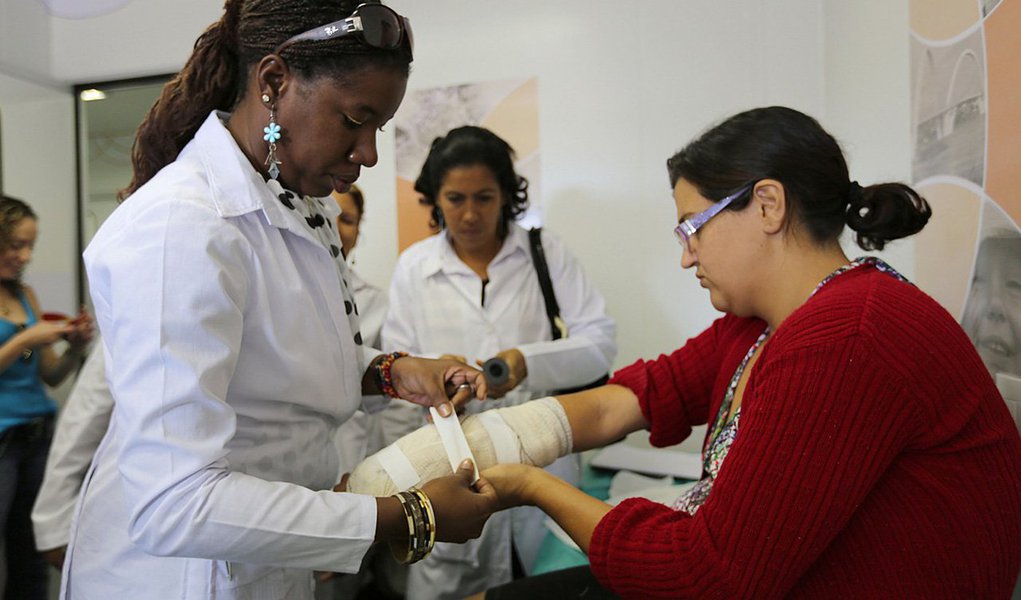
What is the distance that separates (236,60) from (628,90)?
1.98 metres

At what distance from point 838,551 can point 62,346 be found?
3568 millimetres

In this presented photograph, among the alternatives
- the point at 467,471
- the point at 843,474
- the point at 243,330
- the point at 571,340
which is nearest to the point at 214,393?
the point at 243,330

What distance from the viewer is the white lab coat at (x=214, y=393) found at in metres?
0.82

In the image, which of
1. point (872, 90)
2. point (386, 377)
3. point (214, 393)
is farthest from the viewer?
point (872, 90)

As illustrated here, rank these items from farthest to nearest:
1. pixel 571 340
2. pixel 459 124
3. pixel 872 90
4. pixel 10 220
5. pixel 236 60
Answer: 1. pixel 459 124
2. pixel 10 220
3. pixel 571 340
4. pixel 872 90
5. pixel 236 60

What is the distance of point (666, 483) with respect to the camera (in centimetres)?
216

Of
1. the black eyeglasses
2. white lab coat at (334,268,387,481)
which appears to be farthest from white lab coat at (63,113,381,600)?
white lab coat at (334,268,387,481)

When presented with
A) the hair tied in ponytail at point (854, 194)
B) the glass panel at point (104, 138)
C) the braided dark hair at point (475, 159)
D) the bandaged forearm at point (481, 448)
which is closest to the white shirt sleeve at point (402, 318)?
the braided dark hair at point (475, 159)

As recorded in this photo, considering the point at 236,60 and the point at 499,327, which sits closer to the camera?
the point at 236,60

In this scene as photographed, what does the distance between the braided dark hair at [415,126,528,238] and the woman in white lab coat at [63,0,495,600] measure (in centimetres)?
109

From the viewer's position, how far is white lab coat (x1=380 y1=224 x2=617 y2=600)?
7.02 ft

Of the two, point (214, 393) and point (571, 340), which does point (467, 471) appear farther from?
point (571, 340)

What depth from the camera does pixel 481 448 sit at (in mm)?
1262

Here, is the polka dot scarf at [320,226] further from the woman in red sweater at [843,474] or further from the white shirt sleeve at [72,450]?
the white shirt sleeve at [72,450]
